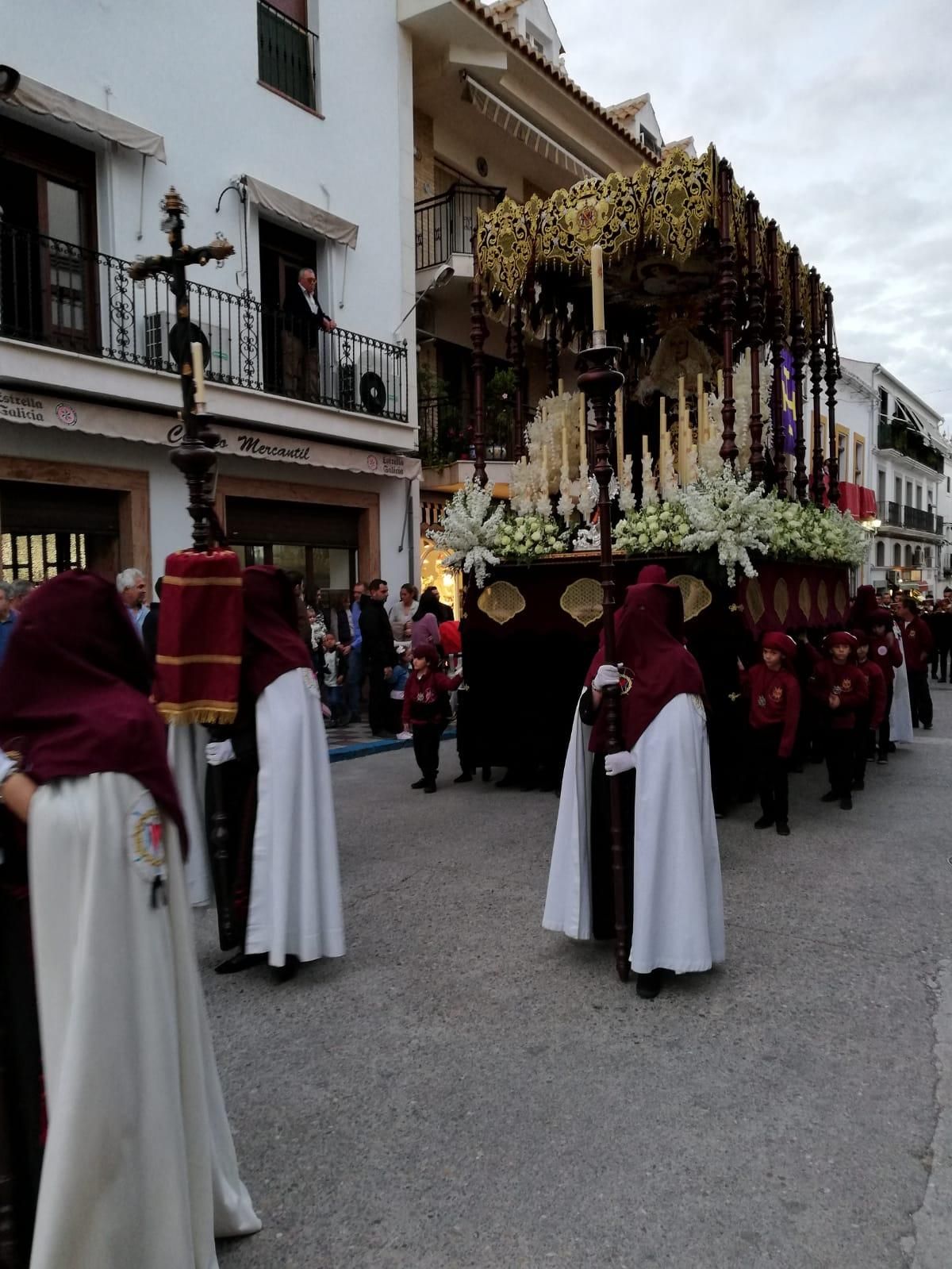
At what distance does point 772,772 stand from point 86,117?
31.9 feet

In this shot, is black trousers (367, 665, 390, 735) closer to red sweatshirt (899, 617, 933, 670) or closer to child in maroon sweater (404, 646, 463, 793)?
child in maroon sweater (404, 646, 463, 793)

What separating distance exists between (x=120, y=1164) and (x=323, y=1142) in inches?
44.2

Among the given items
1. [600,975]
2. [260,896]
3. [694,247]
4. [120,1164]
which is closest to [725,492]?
[694,247]

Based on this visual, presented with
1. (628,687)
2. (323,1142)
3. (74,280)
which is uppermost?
(74,280)

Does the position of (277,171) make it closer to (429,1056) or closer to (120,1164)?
(429,1056)

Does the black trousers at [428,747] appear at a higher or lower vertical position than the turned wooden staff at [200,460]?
lower

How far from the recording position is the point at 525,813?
731 centimetres

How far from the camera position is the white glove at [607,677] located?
4.05 metres

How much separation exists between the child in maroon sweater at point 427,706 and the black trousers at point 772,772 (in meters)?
2.64

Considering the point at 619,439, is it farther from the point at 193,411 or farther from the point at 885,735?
the point at 193,411

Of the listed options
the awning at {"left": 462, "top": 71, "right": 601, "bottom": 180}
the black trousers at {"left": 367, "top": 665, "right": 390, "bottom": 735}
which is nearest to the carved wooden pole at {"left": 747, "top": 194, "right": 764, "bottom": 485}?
the black trousers at {"left": 367, "top": 665, "right": 390, "bottom": 735}

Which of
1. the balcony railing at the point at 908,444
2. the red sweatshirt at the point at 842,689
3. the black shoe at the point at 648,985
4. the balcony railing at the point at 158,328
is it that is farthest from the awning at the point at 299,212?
the balcony railing at the point at 908,444

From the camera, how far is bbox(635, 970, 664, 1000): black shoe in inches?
156

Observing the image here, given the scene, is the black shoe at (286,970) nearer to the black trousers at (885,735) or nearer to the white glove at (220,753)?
the white glove at (220,753)
